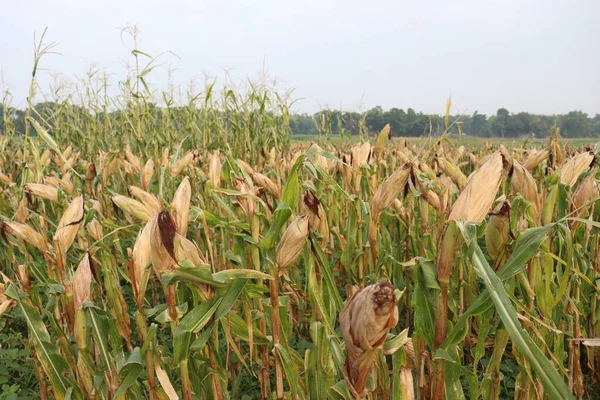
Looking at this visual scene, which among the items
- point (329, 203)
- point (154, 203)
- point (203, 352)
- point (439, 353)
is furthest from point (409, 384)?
point (329, 203)

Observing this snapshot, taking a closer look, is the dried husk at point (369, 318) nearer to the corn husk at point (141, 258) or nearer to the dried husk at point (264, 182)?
the corn husk at point (141, 258)

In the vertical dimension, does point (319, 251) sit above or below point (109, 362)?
above

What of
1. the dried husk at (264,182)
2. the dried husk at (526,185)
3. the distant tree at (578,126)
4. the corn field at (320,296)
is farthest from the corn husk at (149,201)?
the distant tree at (578,126)

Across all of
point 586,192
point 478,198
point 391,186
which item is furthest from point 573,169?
point 478,198

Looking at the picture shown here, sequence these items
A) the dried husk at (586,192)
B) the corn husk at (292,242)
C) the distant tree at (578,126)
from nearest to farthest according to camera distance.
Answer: the corn husk at (292,242) → the dried husk at (586,192) → the distant tree at (578,126)

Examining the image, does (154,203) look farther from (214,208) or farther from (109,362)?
(214,208)

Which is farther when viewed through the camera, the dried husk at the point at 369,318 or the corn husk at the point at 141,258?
the corn husk at the point at 141,258

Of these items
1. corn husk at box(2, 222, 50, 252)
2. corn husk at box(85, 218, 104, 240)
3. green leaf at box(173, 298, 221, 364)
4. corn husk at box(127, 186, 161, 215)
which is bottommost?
green leaf at box(173, 298, 221, 364)

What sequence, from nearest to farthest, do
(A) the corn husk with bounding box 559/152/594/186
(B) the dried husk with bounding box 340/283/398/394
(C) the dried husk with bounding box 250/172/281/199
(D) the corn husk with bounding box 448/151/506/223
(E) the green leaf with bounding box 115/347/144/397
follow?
(B) the dried husk with bounding box 340/283/398/394 → (D) the corn husk with bounding box 448/151/506/223 → (E) the green leaf with bounding box 115/347/144/397 → (A) the corn husk with bounding box 559/152/594/186 → (C) the dried husk with bounding box 250/172/281/199

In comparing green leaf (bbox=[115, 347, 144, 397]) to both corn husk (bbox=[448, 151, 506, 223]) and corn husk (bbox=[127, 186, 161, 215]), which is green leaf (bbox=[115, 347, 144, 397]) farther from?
corn husk (bbox=[448, 151, 506, 223])

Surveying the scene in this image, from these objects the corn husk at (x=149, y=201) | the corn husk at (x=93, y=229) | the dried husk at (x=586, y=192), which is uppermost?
the dried husk at (x=586, y=192)

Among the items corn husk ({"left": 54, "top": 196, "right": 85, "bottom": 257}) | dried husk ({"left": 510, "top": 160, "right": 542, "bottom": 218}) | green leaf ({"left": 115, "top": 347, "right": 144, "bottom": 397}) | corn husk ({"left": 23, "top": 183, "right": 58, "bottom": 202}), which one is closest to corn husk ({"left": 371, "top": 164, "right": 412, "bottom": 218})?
dried husk ({"left": 510, "top": 160, "right": 542, "bottom": 218})

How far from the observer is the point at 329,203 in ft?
6.84

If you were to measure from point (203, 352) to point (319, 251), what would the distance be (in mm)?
372
